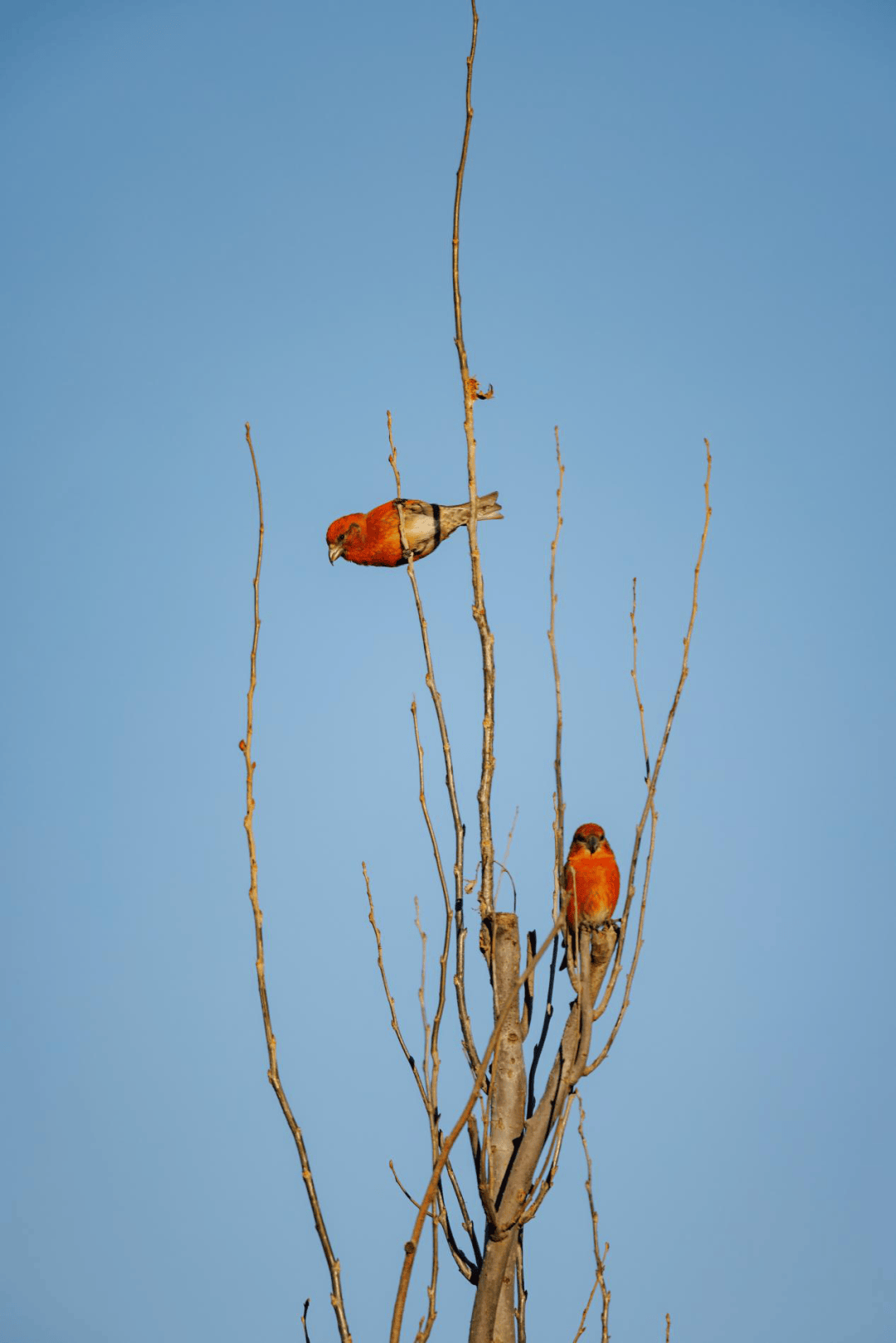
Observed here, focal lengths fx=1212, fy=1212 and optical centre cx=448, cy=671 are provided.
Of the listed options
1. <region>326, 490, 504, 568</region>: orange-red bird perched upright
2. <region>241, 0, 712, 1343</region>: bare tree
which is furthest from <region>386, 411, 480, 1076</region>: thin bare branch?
<region>326, 490, 504, 568</region>: orange-red bird perched upright

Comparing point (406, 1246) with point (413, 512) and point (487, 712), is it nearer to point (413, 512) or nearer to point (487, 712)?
point (487, 712)

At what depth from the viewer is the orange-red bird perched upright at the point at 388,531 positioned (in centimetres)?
755

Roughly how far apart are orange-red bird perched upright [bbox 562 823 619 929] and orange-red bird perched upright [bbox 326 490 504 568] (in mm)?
2774

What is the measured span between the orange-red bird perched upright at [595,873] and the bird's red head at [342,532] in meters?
3.12

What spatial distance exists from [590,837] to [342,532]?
10.9ft

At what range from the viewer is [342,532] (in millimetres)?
7816

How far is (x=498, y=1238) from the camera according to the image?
9.12ft

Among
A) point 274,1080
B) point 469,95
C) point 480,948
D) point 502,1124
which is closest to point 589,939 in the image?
point 480,948

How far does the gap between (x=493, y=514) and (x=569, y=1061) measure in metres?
5.84

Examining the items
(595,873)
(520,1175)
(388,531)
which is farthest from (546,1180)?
(388,531)

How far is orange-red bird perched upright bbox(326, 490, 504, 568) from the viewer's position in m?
7.55


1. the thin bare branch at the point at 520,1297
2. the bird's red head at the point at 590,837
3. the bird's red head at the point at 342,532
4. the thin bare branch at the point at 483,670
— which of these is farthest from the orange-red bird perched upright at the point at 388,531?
the thin bare branch at the point at 520,1297

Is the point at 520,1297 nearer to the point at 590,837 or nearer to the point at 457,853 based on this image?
the point at 457,853

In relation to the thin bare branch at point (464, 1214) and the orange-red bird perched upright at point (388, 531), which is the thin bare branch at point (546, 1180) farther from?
the orange-red bird perched upright at point (388, 531)
